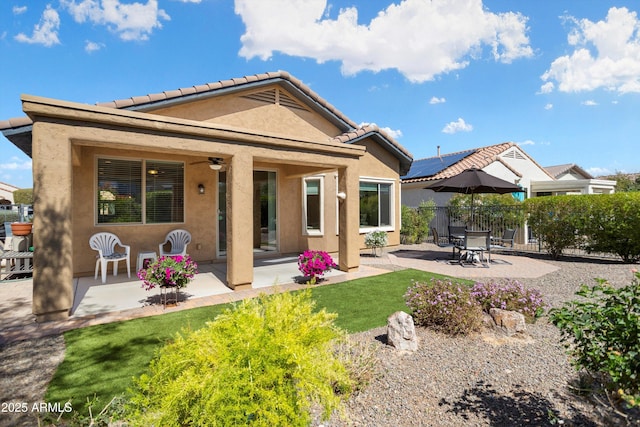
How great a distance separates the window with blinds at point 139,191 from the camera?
9250 millimetres

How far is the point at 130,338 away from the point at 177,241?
522cm

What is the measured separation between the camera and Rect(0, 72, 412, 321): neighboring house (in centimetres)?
575

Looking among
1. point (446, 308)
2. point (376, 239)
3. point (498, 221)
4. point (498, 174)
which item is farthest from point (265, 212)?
point (498, 174)

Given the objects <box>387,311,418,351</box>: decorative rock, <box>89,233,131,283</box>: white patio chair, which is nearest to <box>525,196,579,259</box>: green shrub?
<box>387,311,418,351</box>: decorative rock

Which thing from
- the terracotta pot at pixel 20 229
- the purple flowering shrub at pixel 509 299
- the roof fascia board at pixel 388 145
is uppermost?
the roof fascia board at pixel 388 145

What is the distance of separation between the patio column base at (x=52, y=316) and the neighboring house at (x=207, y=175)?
21mm

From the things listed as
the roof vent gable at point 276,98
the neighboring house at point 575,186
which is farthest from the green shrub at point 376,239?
the neighboring house at point 575,186

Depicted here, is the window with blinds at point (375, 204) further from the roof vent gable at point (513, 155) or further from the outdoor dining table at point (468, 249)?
the roof vent gable at point (513, 155)

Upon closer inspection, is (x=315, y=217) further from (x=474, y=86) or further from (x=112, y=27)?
(x=474, y=86)

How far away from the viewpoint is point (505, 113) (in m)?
23.2

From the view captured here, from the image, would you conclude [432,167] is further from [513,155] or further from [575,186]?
[575,186]

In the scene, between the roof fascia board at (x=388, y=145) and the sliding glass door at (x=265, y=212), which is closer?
the sliding glass door at (x=265, y=212)

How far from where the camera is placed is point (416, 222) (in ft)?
58.8

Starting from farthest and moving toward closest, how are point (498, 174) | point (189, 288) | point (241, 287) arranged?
point (498, 174) < point (189, 288) < point (241, 287)
